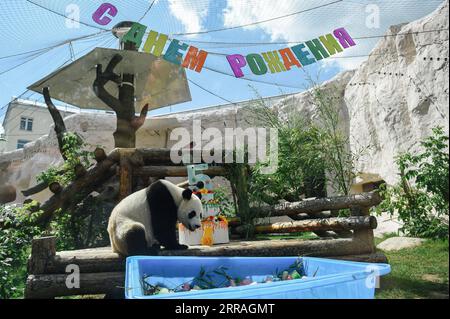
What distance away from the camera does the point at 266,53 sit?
3.34 metres

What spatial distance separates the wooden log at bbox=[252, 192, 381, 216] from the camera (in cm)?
289

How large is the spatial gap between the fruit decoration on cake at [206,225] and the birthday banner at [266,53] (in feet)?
3.52

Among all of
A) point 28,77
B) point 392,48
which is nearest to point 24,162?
point 28,77

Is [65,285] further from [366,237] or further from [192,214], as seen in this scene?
[366,237]

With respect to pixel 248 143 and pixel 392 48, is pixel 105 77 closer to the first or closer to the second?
pixel 248 143

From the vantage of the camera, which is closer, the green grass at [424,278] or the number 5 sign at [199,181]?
the green grass at [424,278]

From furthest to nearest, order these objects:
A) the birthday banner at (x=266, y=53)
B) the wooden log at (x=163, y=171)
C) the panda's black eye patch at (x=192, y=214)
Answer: the wooden log at (x=163, y=171)
the birthday banner at (x=266, y=53)
the panda's black eye patch at (x=192, y=214)

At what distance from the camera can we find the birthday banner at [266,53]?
10.1ft

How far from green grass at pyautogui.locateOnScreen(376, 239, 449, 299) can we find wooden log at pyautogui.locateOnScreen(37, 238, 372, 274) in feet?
1.91

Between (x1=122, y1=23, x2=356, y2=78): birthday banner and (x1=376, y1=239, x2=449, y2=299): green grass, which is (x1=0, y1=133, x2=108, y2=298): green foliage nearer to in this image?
(x1=122, y1=23, x2=356, y2=78): birthday banner

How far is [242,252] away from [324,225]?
82cm

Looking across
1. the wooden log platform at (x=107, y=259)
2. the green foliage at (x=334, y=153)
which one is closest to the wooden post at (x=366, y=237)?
the wooden log platform at (x=107, y=259)

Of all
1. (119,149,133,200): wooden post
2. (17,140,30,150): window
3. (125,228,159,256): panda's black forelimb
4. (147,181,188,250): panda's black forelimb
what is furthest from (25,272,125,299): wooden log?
(17,140,30,150): window

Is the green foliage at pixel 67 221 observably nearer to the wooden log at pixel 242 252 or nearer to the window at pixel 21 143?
the wooden log at pixel 242 252
